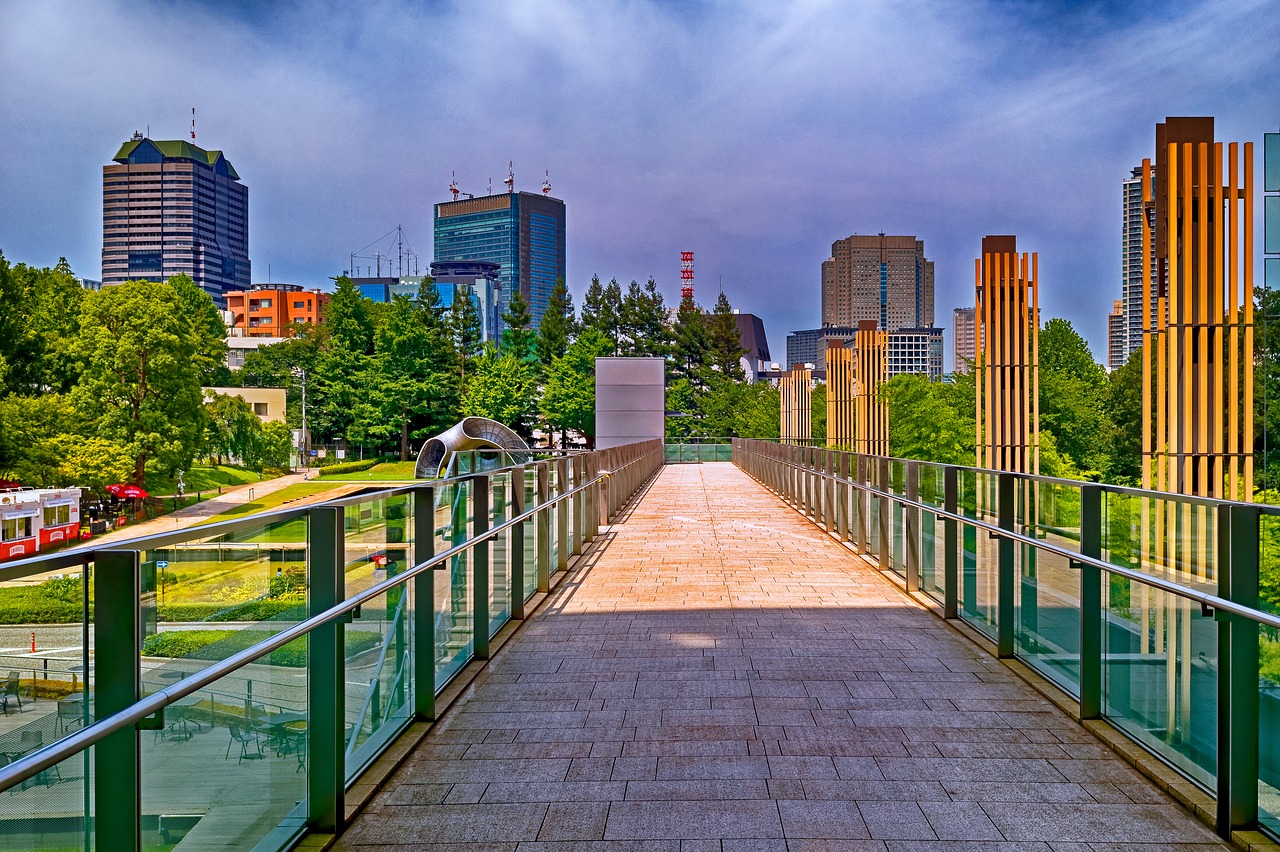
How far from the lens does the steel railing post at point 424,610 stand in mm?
4730

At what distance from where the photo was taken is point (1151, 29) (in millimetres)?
18812

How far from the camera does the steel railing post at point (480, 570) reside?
→ 5871 millimetres

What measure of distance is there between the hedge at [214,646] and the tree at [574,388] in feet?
238

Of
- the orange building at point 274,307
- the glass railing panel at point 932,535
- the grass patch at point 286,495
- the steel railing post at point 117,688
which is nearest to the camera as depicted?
the steel railing post at point 117,688

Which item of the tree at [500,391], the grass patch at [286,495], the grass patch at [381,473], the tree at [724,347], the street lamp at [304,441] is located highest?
the tree at [724,347]

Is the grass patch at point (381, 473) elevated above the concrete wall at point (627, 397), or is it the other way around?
the concrete wall at point (627, 397)

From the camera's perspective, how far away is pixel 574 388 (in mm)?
77188

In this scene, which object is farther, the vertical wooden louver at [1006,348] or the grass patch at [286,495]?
the grass patch at [286,495]

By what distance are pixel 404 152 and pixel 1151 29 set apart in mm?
44543

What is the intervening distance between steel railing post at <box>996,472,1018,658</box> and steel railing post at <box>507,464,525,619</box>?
304cm

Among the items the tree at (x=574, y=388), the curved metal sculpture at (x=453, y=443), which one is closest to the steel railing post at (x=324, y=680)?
the curved metal sculpture at (x=453, y=443)

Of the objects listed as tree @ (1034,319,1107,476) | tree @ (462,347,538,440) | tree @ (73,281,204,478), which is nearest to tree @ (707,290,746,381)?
tree @ (462,347,538,440)

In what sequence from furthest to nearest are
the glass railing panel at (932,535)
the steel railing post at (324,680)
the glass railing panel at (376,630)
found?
the glass railing panel at (932,535)
the glass railing panel at (376,630)
the steel railing post at (324,680)

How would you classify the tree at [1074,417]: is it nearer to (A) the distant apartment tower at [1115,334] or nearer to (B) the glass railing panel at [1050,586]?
(B) the glass railing panel at [1050,586]
